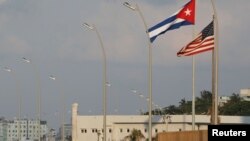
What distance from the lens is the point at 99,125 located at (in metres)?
146

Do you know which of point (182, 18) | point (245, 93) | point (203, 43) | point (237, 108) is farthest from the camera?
point (245, 93)

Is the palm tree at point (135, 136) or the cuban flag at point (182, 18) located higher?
the cuban flag at point (182, 18)

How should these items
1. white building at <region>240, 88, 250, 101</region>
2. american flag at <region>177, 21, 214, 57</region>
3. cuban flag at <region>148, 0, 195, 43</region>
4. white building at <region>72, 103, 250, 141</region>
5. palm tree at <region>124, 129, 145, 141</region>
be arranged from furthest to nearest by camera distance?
1. white building at <region>240, 88, 250, 101</region>
2. white building at <region>72, 103, 250, 141</region>
3. palm tree at <region>124, 129, 145, 141</region>
4. cuban flag at <region>148, 0, 195, 43</region>
5. american flag at <region>177, 21, 214, 57</region>

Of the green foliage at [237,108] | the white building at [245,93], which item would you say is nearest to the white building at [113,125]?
the green foliage at [237,108]

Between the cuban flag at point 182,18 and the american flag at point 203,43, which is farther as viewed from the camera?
the cuban flag at point 182,18

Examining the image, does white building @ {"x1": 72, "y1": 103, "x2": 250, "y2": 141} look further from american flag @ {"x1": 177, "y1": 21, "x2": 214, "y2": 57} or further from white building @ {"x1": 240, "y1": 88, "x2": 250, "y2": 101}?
american flag @ {"x1": 177, "y1": 21, "x2": 214, "y2": 57}

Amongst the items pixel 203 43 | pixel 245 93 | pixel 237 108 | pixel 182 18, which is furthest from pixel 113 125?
pixel 203 43

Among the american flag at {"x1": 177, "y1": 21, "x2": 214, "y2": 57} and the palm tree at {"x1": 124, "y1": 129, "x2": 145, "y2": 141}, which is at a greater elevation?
the american flag at {"x1": 177, "y1": 21, "x2": 214, "y2": 57}

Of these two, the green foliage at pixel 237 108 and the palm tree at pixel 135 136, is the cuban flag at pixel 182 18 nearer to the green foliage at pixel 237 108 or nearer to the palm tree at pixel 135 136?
the palm tree at pixel 135 136

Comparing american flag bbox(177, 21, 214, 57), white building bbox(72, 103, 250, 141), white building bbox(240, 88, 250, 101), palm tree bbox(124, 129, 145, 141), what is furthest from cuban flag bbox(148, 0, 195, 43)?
white building bbox(240, 88, 250, 101)

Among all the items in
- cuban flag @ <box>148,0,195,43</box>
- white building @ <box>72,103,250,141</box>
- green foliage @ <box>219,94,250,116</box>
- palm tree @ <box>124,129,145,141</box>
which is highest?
cuban flag @ <box>148,0,195,43</box>

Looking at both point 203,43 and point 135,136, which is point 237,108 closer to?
point 135,136

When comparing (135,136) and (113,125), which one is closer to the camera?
(135,136)

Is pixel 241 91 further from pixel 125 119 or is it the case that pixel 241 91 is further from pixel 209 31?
pixel 209 31
